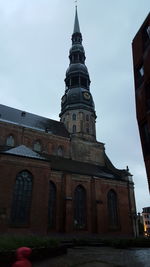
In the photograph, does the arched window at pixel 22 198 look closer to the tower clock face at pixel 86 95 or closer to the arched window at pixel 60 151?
the arched window at pixel 60 151


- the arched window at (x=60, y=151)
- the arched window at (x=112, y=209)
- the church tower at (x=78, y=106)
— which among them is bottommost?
the arched window at (x=112, y=209)

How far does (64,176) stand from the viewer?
2533 centimetres

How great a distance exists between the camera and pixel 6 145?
91.2 ft

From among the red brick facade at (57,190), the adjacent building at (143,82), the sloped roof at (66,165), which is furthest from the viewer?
the sloped roof at (66,165)

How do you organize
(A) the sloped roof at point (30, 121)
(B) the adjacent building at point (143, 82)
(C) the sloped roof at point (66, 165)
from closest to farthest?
(B) the adjacent building at point (143, 82)
(C) the sloped roof at point (66, 165)
(A) the sloped roof at point (30, 121)

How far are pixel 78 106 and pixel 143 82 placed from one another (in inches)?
860

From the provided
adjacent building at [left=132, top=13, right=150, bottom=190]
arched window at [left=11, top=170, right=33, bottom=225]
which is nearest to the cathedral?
arched window at [left=11, top=170, right=33, bottom=225]

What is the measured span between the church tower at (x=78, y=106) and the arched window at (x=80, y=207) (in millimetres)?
10951

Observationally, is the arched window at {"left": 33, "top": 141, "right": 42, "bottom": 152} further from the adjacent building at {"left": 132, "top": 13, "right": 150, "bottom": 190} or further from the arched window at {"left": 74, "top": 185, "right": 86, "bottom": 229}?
the adjacent building at {"left": 132, "top": 13, "right": 150, "bottom": 190}

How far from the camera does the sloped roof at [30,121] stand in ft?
101

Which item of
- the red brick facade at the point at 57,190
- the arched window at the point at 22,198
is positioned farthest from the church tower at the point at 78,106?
the arched window at the point at 22,198

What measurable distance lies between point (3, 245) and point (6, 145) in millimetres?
19672

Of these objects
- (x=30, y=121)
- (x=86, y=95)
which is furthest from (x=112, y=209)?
(x=86, y=95)

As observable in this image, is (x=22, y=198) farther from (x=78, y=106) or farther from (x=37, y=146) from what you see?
(x=78, y=106)
